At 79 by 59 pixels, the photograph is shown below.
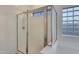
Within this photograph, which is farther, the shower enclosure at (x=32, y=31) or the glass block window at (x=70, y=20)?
the glass block window at (x=70, y=20)

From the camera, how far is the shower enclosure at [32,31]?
2.80m

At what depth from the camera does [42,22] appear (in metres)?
2.87

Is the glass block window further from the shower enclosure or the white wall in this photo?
the white wall

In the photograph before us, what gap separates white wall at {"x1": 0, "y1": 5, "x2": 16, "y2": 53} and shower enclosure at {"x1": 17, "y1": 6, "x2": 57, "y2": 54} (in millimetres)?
228

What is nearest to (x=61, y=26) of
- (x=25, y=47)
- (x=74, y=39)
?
(x=74, y=39)

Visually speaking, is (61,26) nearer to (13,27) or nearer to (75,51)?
(75,51)

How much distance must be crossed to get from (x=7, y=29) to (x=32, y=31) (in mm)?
645

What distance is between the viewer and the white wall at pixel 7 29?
288 cm

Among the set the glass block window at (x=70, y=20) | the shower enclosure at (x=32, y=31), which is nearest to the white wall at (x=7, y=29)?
the shower enclosure at (x=32, y=31)

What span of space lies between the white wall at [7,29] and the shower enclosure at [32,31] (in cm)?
23

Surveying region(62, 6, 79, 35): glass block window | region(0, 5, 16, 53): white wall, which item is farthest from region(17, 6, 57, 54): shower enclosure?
region(62, 6, 79, 35): glass block window

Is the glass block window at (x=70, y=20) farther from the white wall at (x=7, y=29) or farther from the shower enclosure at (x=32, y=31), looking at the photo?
the white wall at (x=7, y=29)
